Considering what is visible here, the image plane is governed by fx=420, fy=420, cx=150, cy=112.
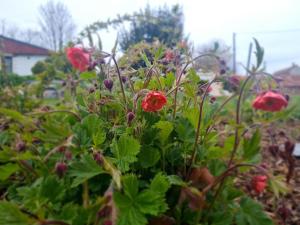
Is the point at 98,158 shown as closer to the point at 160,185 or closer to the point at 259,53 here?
the point at 160,185

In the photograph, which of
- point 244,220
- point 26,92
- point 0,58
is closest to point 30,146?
point 244,220

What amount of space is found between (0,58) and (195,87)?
12.0ft

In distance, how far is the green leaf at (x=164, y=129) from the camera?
3.20 ft

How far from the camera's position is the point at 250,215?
0.97 m

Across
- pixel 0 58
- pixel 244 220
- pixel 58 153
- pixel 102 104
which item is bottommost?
pixel 244 220

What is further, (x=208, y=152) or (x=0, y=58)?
(x=0, y=58)

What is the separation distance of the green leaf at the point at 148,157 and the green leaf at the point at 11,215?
0.31m

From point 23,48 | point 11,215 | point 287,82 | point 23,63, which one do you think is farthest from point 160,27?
point 23,48

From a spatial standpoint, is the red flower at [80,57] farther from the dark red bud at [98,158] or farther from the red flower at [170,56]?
the dark red bud at [98,158]

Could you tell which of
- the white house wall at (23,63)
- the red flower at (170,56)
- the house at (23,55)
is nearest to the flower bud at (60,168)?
the red flower at (170,56)

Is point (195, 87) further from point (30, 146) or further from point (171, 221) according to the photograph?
point (30, 146)

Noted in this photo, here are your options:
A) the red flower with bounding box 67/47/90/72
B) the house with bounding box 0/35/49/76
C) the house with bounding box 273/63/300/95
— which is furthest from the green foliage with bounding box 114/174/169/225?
the house with bounding box 0/35/49/76

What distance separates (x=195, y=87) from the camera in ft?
3.44

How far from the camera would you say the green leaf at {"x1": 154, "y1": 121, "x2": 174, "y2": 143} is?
974 millimetres
